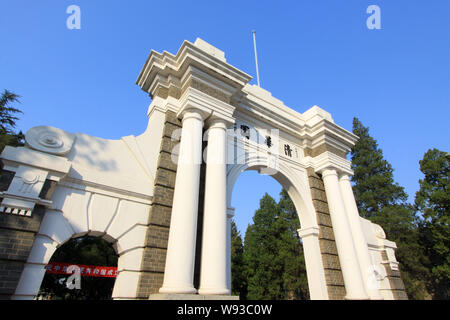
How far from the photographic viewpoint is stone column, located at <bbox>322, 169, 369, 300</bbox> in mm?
7887

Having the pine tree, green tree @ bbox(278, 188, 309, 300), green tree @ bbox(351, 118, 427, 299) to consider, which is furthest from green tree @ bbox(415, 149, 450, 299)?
the pine tree

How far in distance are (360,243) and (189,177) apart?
663 cm

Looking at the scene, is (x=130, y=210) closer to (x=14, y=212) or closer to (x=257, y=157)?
(x=14, y=212)

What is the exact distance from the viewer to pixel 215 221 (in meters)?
5.77

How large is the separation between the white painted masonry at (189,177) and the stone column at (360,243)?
33mm

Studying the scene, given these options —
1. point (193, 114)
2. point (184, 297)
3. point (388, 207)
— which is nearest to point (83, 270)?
point (184, 297)

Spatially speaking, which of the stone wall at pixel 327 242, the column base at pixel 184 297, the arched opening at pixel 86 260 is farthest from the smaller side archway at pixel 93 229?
the arched opening at pixel 86 260

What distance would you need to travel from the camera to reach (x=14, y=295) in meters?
4.08

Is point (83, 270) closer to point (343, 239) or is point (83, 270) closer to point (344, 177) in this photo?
point (343, 239)

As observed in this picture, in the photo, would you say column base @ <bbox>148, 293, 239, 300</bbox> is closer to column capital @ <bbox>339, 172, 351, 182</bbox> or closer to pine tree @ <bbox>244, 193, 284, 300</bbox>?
column capital @ <bbox>339, 172, 351, 182</bbox>

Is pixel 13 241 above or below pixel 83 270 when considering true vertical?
above

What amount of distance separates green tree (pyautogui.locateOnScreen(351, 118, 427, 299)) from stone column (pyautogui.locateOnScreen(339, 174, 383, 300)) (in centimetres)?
1747

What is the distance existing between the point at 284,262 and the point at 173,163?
2259cm
